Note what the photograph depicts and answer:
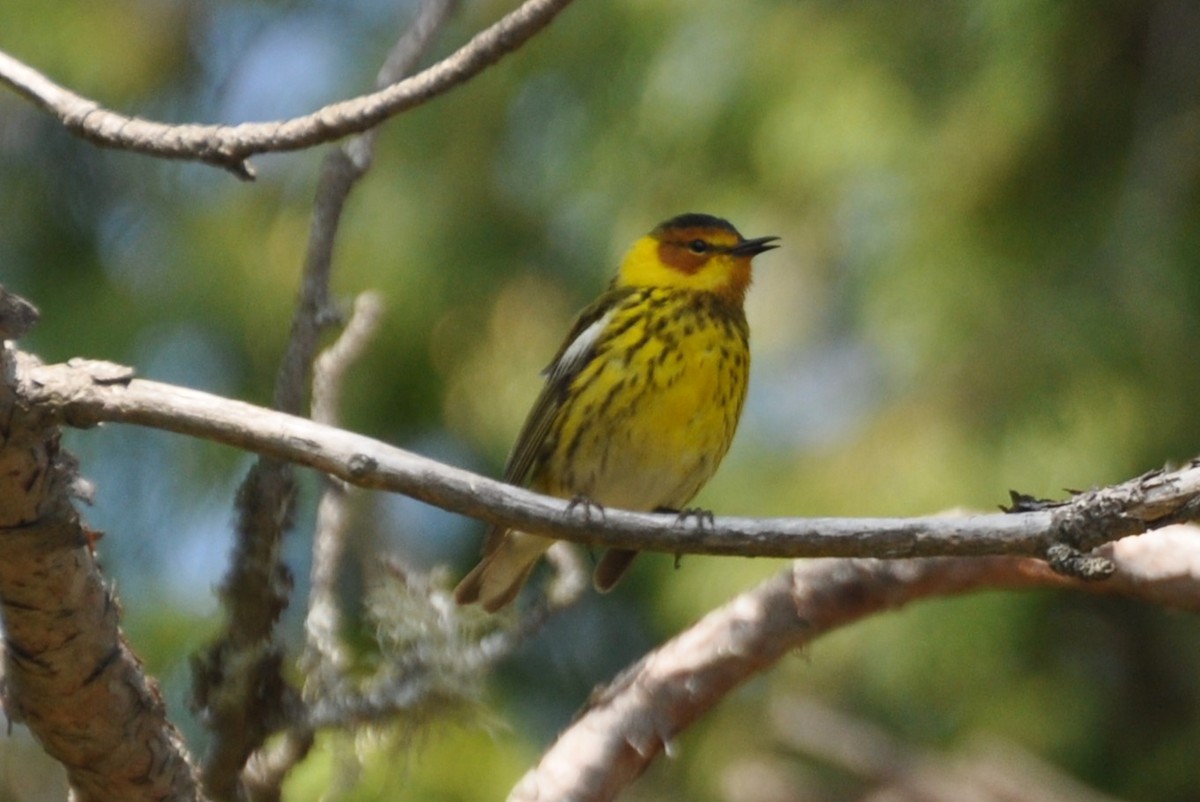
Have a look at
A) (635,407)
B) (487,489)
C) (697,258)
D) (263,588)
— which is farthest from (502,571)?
(487,489)

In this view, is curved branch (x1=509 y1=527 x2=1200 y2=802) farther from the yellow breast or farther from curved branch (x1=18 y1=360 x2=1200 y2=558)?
the yellow breast

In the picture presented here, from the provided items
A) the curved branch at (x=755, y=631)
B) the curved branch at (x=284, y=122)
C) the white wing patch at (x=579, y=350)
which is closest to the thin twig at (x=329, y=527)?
the curved branch at (x=755, y=631)

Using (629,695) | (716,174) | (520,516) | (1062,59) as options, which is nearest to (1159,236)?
(1062,59)

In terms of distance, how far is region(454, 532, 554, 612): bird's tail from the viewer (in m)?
3.15

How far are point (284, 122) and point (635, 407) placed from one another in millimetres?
1459

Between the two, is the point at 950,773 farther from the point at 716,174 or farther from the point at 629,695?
the point at 716,174

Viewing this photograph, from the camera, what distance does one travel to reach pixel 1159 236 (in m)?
3.68

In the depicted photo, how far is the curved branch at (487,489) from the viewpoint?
1641 millimetres

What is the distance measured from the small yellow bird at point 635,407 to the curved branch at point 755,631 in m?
0.86

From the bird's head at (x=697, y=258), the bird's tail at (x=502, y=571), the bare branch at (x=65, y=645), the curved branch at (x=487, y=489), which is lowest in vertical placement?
the bare branch at (x=65, y=645)

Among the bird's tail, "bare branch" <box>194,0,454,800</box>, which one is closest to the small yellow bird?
the bird's tail

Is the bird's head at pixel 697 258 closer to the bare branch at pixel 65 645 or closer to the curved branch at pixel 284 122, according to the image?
the curved branch at pixel 284 122

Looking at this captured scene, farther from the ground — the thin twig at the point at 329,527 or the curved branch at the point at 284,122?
the curved branch at the point at 284,122

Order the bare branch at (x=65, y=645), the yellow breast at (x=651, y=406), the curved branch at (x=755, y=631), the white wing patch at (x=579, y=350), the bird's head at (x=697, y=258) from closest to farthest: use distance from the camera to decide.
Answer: the bare branch at (x=65, y=645)
the curved branch at (x=755, y=631)
the yellow breast at (x=651, y=406)
the white wing patch at (x=579, y=350)
the bird's head at (x=697, y=258)
